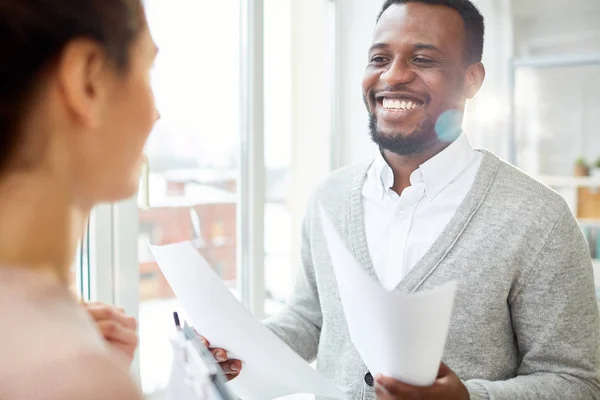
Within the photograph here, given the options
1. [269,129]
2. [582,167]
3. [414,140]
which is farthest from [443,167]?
[582,167]

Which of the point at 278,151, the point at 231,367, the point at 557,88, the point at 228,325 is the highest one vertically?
the point at 557,88

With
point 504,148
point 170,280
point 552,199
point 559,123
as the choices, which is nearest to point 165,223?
point 170,280

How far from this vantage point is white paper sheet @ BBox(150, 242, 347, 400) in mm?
873

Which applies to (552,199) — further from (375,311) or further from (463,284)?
(375,311)

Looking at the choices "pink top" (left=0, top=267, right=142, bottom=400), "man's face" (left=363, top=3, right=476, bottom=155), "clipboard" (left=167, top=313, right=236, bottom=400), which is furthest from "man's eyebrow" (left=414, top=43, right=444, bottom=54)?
"pink top" (left=0, top=267, right=142, bottom=400)

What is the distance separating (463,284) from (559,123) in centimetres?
247

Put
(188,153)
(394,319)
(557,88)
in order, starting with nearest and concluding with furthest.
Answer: (394,319) → (188,153) → (557,88)

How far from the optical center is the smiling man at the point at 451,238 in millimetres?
1108

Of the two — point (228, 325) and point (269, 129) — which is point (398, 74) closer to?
point (228, 325)

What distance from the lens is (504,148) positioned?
3.34 m

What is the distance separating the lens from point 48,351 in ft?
1.27

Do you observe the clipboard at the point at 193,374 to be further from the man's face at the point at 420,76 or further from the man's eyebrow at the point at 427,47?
the man's eyebrow at the point at 427,47

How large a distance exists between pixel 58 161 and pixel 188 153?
171 cm

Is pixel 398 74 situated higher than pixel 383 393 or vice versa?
pixel 398 74
